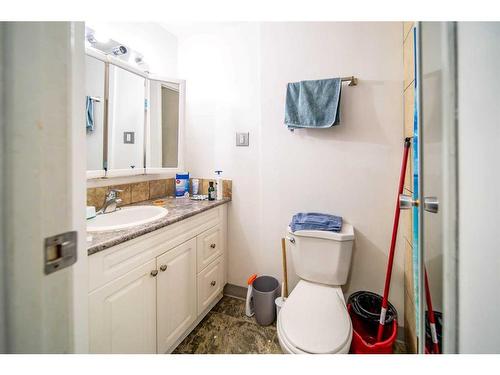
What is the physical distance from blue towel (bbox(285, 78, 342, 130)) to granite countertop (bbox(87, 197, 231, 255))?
2.75ft

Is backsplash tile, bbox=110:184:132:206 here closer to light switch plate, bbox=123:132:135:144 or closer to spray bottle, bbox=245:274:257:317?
light switch plate, bbox=123:132:135:144

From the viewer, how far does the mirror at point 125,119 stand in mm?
1396

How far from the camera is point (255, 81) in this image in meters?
1.69

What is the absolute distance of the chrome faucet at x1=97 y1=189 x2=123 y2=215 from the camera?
4.34 feet

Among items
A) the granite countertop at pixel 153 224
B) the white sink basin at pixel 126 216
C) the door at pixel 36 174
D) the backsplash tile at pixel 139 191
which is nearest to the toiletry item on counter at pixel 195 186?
the granite countertop at pixel 153 224

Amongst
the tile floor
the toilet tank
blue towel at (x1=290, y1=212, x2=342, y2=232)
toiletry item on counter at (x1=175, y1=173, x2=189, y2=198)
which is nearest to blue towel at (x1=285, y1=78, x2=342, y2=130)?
blue towel at (x1=290, y1=212, x2=342, y2=232)

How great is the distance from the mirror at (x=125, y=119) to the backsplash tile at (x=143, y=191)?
146mm

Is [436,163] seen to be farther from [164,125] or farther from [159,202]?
[164,125]

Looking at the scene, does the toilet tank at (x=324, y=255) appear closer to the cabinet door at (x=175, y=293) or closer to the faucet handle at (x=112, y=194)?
the cabinet door at (x=175, y=293)

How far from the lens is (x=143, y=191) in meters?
1.66

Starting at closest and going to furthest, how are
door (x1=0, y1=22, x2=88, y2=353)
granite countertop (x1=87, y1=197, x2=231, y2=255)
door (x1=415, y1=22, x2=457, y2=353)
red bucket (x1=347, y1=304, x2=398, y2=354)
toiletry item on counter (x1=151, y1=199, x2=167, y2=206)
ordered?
door (x1=0, y1=22, x2=88, y2=353) → door (x1=415, y1=22, x2=457, y2=353) → granite countertop (x1=87, y1=197, x2=231, y2=255) → red bucket (x1=347, y1=304, x2=398, y2=354) → toiletry item on counter (x1=151, y1=199, x2=167, y2=206)

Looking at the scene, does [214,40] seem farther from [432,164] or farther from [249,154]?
[432,164]

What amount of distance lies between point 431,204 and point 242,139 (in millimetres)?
1399

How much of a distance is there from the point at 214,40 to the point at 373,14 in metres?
1.57
